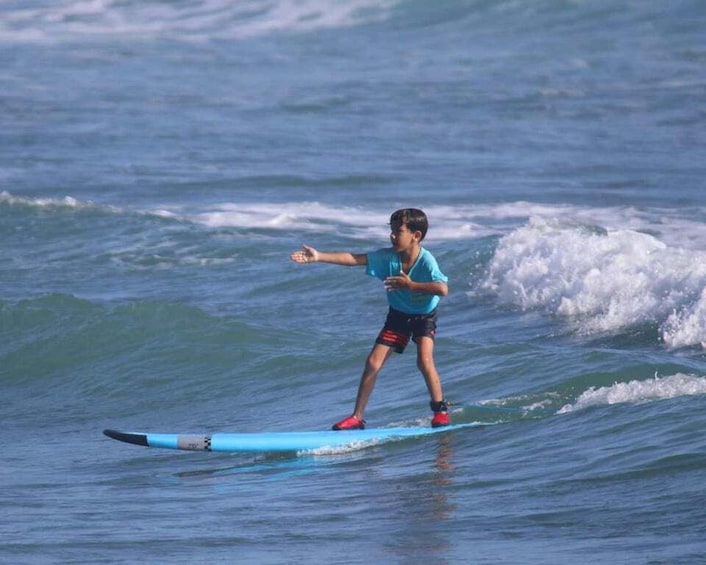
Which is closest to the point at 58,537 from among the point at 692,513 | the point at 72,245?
the point at 692,513

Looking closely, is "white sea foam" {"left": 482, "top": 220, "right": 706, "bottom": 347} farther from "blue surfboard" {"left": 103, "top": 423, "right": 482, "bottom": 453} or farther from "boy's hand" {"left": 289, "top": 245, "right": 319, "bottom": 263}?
"boy's hand" {"left": 289, "top": 245, "right": 319, "bottom": 263}

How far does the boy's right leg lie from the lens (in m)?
8.00

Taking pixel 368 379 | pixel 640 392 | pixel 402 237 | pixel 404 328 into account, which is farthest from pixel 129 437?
pixel 640 392

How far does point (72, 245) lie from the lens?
15922 mm

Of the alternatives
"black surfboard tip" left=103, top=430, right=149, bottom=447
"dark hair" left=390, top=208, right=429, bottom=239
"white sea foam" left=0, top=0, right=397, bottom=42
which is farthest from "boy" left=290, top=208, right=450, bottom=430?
"white sea foam" left=0, top=0, right=397, bottom=42

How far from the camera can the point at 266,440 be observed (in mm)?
7922

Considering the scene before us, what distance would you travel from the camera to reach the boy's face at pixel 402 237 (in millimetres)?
7594

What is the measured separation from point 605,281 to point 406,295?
16.4 feet

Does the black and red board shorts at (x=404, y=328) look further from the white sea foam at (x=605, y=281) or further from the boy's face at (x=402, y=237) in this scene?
the white sea foam at (x=605, y=281)

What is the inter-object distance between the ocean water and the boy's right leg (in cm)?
24

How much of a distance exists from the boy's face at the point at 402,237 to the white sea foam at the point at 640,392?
60.4 inches

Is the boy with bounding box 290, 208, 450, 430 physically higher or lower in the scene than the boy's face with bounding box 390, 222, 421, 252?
lower

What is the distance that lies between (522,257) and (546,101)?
1368 cm

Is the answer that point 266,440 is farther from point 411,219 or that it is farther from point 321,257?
point 411,219
